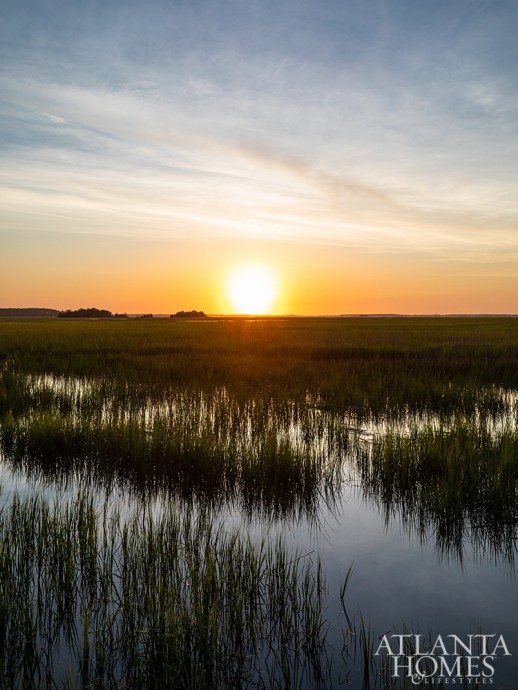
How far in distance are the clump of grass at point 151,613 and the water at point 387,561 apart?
307 mm

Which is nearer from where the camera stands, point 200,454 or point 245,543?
point 245,543

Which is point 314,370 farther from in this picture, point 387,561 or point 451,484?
point 387,561

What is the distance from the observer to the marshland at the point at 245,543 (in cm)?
295

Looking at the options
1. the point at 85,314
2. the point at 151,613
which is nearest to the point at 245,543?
the point at 151,613

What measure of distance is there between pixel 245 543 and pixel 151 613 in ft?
4.81

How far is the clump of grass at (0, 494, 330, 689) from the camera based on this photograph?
2.82 meters

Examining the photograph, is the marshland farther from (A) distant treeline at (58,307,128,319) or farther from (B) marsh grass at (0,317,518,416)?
(A) distant treeline at (58,307,128,319)

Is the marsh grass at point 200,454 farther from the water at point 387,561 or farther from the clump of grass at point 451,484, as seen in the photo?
the clump of grass at point 451,484

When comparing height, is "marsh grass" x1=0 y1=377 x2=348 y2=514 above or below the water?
above

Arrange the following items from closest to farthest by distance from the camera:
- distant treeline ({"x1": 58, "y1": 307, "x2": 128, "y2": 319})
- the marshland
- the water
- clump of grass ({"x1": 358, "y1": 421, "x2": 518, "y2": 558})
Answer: the marshland → the water → clump of grass ({"x1": 358, "y1": 421, "x2": 518, "y2": 558}) → distant treeline ({"x1": 58, "y1": 307, "x2": 128, "y2": 319})

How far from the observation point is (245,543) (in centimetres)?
443

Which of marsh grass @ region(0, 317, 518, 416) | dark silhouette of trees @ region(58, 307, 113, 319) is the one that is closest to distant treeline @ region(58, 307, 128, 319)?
dark silhouette of trees @ region(58, 307, 113, 319)

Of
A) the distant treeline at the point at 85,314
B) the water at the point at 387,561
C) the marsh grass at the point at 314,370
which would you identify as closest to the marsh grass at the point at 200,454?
the water at the point at 387,561

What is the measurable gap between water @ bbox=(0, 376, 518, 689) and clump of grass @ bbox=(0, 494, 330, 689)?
0.31m
